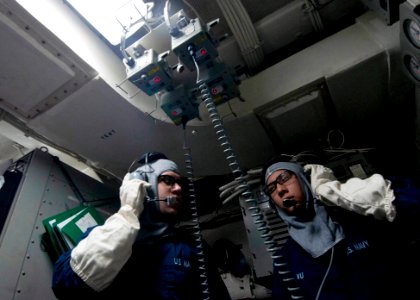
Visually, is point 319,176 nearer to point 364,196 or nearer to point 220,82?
point 364,196

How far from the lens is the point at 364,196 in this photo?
1.34m

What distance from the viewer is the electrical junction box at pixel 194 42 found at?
5.00 ft

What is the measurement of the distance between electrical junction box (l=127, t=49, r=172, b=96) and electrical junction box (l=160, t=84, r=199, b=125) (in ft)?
0.27

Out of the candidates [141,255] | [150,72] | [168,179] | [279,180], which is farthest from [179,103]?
[141,255]

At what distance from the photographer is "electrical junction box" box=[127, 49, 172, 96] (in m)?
1.66

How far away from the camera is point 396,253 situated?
4.55ft

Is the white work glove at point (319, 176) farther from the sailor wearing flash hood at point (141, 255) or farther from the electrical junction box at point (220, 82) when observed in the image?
the sailor wearing flash hood at point (141, 255)

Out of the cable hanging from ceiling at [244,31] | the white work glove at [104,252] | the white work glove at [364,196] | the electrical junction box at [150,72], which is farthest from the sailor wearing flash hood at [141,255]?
the cable hanging from ceiling at [244,31]

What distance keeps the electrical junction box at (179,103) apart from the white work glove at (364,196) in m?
1.00

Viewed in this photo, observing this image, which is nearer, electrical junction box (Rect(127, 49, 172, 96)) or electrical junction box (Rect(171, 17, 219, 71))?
electrical junction box (Rect(171, 17, 219, 71))

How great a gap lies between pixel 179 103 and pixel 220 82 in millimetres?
324

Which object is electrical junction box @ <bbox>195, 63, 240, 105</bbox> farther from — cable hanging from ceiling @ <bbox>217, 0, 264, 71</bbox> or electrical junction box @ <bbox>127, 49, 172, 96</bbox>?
cable hanging from ceiling @ <bbox>217, 0, 264, 71</bbox>

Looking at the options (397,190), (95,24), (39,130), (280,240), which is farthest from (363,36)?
(39,130)

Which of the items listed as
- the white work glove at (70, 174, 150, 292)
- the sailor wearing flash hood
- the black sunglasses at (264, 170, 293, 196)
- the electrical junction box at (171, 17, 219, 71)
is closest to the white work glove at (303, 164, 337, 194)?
the black sunglasses at (264, 170, 293, 196)
